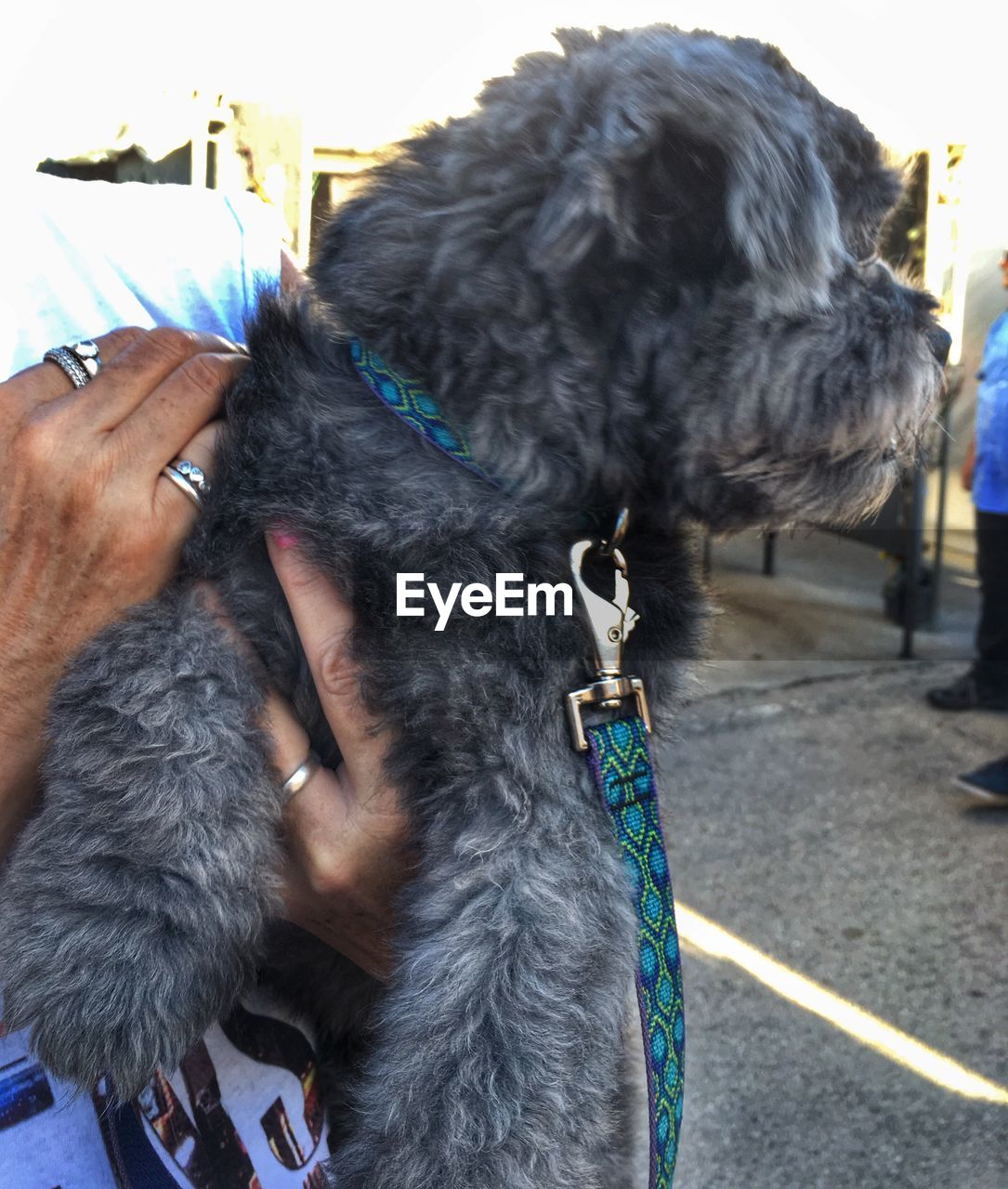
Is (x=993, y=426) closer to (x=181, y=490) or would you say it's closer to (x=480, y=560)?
(x=480, y=560)

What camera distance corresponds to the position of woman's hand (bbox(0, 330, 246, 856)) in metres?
1.26

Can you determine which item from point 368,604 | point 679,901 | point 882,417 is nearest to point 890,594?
point 679,901

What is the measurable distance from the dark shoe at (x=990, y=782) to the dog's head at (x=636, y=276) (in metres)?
3.19

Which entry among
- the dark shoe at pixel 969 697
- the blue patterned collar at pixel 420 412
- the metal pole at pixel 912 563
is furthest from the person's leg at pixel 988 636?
the blue patterned collar at pixel 420 412

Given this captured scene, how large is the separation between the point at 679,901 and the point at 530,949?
2.63 metres

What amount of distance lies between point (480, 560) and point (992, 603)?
4039 millimetres

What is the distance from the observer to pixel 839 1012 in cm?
315

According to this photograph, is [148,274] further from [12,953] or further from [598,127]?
[12,953]

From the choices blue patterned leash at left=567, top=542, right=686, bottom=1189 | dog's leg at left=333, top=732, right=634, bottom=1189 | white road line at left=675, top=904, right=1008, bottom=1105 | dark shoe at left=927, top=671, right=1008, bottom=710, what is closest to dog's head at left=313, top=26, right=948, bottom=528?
blue patterned leash at left=567, top=542, right=686, bottom=1189

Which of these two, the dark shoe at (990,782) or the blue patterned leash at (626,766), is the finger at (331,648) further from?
the dark shoe at (990,782)

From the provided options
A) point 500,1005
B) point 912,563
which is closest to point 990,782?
point 912,563

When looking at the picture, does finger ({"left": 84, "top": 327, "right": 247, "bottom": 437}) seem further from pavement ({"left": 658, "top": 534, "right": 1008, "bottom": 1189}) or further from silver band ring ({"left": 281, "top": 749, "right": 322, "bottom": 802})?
pavement ({"left": 658, "top": 534, "right": 1008, "bottom": 1189})

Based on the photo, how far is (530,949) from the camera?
119cm

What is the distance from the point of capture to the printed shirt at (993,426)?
4.22 metres
